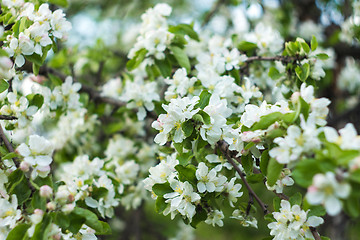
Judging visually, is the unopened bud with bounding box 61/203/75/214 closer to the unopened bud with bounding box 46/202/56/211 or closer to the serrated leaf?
the unopened bud with bounding box 46/202/56/211

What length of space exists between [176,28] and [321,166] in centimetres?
125

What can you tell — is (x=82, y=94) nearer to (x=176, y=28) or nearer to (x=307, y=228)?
(x=176, y=28)

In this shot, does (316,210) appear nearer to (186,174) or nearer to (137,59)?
(186,174)

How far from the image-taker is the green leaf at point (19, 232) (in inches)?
42.7

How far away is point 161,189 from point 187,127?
0.26 metres

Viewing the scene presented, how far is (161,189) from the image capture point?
1296mm

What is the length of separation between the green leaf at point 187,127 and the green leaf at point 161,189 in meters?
0.23

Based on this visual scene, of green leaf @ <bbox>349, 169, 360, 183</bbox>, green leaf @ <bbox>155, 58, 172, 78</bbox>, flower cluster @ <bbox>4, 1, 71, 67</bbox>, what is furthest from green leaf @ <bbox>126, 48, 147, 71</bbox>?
green leaf @ <bbox>349, 169, 360, 183</bbox>

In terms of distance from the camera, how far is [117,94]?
7.61ft

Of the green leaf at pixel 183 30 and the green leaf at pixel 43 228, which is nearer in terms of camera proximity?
the green leaf at pixel 43 228

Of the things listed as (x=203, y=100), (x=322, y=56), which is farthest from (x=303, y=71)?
(x=203, y=100)

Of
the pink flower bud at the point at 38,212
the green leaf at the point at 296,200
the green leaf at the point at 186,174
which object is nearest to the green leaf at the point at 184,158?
the green leaf at the point at 186,174

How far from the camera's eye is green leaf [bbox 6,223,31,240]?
1.08 m

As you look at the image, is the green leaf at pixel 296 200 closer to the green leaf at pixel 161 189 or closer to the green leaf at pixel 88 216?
the green leaf at pixel 161 189
